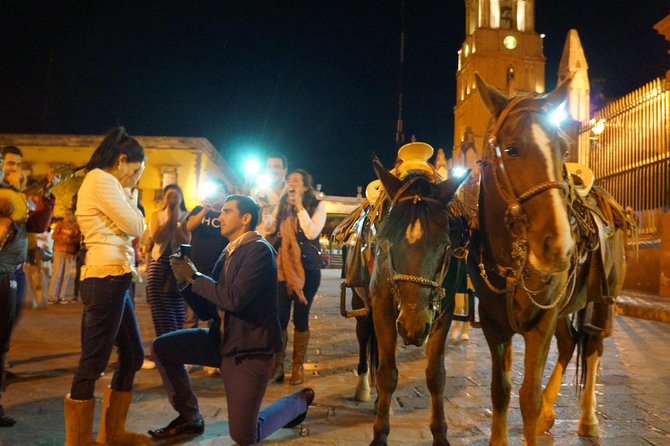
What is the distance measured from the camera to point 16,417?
427 centimetres

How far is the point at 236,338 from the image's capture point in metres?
3.74

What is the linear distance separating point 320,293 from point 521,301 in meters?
14.5

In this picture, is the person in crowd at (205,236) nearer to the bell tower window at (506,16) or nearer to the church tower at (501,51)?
the church tower at (501,51)

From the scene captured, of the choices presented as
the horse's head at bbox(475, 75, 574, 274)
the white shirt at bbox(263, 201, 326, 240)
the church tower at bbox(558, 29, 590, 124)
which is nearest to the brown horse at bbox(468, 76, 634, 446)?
the horse's head at bbox(475, 75, 574, 274)

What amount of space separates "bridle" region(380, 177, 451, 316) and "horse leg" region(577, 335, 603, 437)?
1.74 meters

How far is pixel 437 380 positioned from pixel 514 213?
1406mm

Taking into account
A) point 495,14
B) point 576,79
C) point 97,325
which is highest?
point 495,14

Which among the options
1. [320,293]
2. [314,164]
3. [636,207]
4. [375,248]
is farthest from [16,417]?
[314,164]

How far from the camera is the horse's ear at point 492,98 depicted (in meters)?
3.43

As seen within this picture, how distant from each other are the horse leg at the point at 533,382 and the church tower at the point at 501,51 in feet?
167

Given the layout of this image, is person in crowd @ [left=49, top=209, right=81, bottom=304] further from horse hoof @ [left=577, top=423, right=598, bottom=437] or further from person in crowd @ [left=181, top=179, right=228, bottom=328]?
horse hoof @ [left=577, top=423, right=598, bottom=437]

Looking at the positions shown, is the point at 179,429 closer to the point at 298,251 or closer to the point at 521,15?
the point at 298,251

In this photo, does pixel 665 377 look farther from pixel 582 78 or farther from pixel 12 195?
pixel 582 78

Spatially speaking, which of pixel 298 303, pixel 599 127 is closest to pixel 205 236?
pixel 298 303
